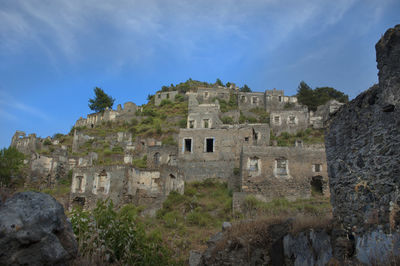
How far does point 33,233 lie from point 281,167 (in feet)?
72.6

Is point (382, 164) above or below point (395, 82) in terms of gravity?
below

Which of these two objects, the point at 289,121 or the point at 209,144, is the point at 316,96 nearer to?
the point at 289,121

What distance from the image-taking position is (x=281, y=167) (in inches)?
968

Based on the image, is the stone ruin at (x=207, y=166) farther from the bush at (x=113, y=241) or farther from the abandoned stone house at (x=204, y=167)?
the bush at (x=113, y=241)

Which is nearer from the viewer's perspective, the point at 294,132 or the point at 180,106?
the point at 294,132

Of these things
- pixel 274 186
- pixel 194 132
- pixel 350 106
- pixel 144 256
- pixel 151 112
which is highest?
pixel 151 112

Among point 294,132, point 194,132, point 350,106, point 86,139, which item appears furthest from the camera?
point 86,139

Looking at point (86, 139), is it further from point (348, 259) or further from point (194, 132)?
point (348, 259)

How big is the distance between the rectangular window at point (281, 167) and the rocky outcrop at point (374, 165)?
17.0m

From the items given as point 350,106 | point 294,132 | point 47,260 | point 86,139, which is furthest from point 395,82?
point 86,139

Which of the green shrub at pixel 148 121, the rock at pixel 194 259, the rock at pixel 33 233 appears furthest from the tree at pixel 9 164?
the rock at pixel 33 233

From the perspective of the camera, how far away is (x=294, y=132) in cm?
4625

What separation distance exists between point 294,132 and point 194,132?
65.9 ft

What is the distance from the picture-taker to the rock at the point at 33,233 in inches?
155
